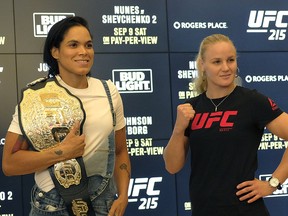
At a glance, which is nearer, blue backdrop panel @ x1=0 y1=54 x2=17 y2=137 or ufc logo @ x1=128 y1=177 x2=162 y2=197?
blue backdrop panel @ x1=0 y1=54 x2=17 y2=137

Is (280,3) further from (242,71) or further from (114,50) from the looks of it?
(114,50)

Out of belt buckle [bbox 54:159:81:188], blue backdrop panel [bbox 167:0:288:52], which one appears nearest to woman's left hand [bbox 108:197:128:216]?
belt buckle [bbox 54:159:81:188]

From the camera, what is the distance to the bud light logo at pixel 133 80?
3414mm

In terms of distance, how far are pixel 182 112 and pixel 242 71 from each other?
5.59ft

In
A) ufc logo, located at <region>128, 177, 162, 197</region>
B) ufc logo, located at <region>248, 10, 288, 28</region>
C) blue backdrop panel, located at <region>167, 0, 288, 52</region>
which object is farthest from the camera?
ufc logo, located at <region>248, 10, 288, 28</region>

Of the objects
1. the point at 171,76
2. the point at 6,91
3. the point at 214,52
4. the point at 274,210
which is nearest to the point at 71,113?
the point at 214,52

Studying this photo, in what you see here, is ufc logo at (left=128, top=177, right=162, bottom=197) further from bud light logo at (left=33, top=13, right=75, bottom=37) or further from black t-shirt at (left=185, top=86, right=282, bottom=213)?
black t-shirt at (left=185, top=86, right=282, bottom=213)

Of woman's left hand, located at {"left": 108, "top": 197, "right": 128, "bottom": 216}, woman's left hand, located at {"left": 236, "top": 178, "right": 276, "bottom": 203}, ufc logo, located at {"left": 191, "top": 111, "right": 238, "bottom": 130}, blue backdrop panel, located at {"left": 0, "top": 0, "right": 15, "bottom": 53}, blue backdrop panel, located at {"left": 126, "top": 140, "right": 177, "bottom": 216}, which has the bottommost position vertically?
blue backdrop panel, located at {"left": 126, "top": 140, "right": 177, "bottom": 216}

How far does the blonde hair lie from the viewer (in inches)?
81.7

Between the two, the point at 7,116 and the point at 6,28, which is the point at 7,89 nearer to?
the point at 7,116

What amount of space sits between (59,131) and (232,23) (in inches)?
82.8

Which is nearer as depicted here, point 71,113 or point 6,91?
point 71,113

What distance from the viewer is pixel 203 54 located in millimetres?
2105

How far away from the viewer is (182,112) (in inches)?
79.7
